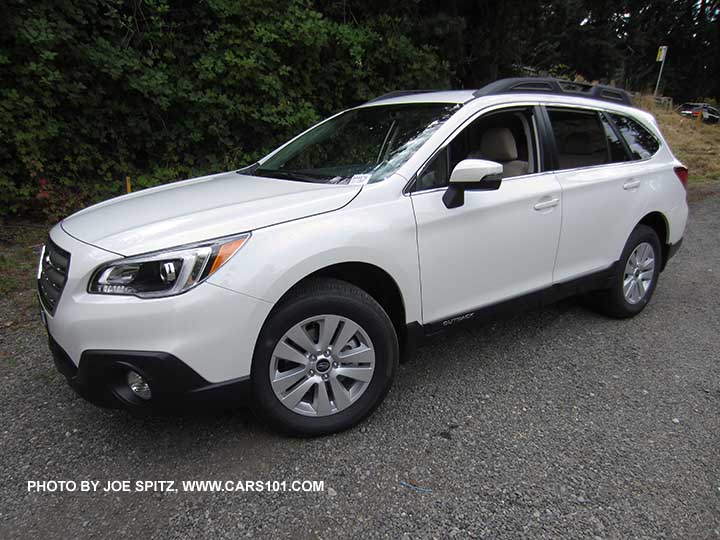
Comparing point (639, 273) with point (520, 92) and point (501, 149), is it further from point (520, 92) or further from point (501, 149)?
point (520, 92)

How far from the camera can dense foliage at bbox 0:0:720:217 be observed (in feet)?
17.3

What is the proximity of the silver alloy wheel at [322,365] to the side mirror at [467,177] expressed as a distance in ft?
2.77

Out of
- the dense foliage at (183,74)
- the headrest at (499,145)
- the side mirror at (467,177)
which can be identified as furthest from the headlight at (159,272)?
the dense foliage at (183,74)

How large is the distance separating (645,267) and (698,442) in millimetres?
1814

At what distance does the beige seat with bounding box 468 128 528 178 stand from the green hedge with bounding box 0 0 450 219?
3766 mm

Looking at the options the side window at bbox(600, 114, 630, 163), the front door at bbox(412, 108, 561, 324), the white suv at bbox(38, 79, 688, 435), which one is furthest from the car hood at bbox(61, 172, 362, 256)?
the side window at bbox(600, 114, 630, 163)

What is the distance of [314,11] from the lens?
6555 millimetres

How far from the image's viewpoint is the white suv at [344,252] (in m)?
2.05

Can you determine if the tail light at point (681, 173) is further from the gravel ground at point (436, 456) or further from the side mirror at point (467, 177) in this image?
the side mirror at point (467, 177)

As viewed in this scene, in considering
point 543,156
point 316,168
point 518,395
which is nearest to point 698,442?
point 518,395

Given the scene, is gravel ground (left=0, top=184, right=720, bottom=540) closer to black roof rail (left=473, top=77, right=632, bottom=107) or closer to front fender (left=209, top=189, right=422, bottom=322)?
front fender (left=209, top=189, right=422, bottom=322)

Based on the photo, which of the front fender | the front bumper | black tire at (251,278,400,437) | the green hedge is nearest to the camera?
the front bumper

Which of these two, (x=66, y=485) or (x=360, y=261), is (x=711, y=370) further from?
(x=66, y=485)

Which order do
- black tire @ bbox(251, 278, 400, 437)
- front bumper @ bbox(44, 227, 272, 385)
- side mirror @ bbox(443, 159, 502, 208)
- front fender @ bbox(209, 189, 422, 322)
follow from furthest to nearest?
side mirror @ bbox(443, 159, 502, 208) < black tire @ bbox(251, 278, 400, 437) < front fender @ bbox(209, 189, 422, 322) < front bumper @ bbox(44, 227, 272, 385)
